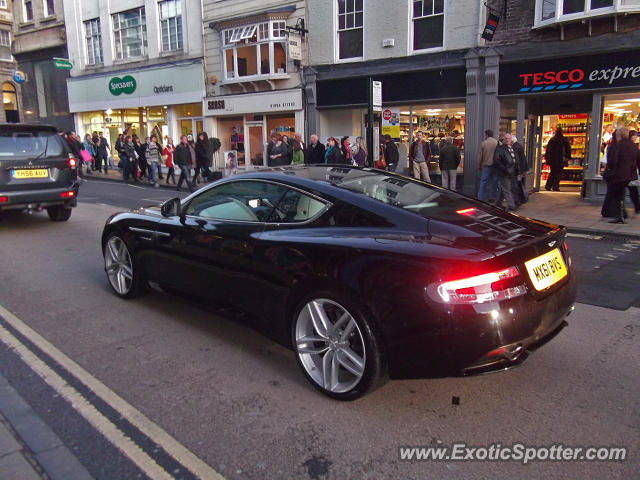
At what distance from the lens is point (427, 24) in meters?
14.9

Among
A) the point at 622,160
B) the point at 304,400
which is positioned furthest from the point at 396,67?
the point at 304,400

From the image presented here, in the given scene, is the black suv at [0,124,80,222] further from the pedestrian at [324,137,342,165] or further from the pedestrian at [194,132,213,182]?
the pedestrian at [194,132,213,182]

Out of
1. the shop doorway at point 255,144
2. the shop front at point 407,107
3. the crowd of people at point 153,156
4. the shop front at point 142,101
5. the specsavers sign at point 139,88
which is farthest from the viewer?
the shop front at point 142,101

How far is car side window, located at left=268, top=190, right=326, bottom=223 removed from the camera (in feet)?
12.2

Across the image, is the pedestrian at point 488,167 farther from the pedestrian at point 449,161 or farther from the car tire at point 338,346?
the car tire at point 338,346

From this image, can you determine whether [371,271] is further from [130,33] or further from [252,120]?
[130,33]

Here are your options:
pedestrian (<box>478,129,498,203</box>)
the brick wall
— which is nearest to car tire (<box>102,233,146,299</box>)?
pedestrian (<box>478,129,498,203</box>)

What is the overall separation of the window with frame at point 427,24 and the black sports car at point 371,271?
472 inches

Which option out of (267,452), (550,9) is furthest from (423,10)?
(267,452)

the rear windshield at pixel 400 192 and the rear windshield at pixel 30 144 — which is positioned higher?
the rear windshield at pixel 30 144

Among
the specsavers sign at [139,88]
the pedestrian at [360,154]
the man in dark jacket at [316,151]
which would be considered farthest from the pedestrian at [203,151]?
the pedestrian at [360,154]

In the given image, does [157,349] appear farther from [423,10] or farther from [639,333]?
[423,10]

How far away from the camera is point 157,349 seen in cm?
423

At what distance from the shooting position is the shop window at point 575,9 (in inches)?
451
